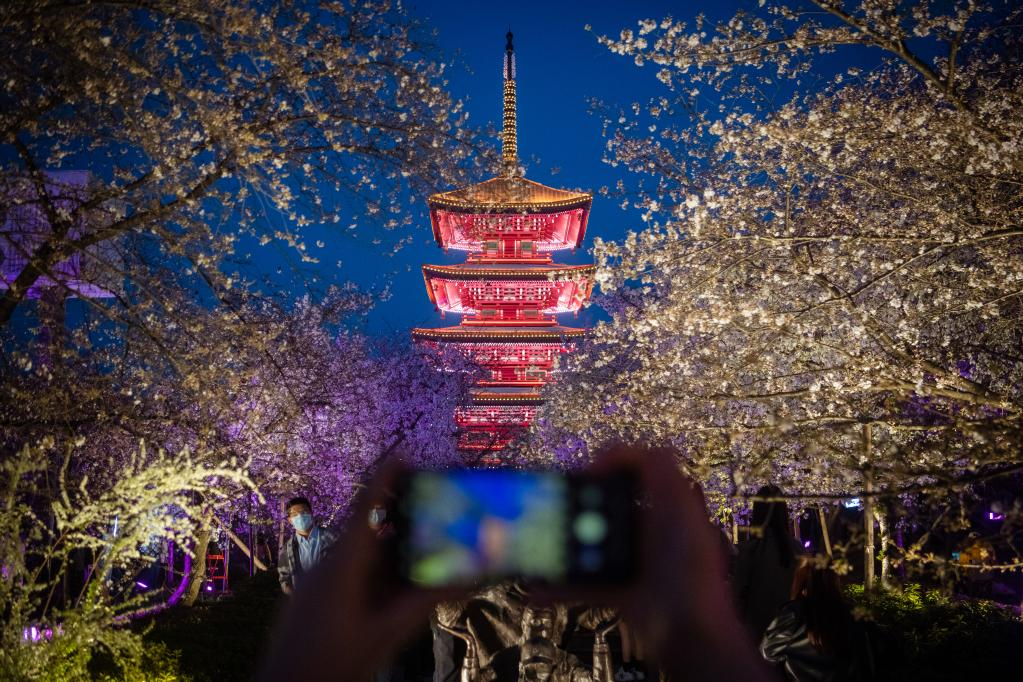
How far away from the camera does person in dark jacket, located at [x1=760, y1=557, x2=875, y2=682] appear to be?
4551 mm

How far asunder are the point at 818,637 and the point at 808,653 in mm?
115

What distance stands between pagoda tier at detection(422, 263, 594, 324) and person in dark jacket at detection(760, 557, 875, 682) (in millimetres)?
27646

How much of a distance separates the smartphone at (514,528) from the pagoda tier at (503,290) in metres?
30.1

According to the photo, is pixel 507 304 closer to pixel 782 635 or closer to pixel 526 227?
pixel 526 227

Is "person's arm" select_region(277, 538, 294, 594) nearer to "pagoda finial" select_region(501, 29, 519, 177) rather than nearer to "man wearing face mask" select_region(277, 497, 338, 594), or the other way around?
"man wearing face mask" select_region(277, 497, 338, 594)

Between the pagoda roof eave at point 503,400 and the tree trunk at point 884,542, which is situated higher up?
the pagoda roof eave at point 503,400

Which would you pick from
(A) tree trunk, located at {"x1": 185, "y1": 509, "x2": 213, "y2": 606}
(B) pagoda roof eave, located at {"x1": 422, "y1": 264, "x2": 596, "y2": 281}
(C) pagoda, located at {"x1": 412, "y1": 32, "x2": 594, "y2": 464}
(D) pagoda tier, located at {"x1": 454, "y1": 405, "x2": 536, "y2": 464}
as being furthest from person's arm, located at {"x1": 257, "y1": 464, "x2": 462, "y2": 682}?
(D) pagoda tier, located at {"x1": 454, "y1": 405, "x2": 536, "y2": 464}

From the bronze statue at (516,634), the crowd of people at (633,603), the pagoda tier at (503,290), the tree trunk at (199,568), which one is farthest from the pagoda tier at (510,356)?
the crowd of people at (633,603)

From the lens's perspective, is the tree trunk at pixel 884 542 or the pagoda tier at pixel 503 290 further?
the pagoda tier at pixel 503 290

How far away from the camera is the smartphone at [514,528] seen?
1.94m

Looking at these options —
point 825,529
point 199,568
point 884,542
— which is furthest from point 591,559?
point 825,529

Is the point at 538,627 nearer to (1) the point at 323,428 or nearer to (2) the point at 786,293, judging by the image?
(2) the point at 786,293

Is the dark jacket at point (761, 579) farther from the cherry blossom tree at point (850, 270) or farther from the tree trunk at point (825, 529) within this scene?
the tree trunk at point (825, 529)

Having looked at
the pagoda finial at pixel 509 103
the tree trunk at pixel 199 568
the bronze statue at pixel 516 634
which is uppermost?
the pagoda finial at pixel 509 103
